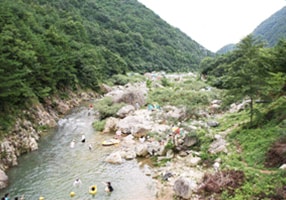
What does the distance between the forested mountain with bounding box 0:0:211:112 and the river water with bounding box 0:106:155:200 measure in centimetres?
529

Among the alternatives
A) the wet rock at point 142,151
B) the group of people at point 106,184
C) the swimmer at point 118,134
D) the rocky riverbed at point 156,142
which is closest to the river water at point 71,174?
the group of people at point 106,184

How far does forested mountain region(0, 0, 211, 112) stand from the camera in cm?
2763

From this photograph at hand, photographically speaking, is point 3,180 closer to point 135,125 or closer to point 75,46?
point 135,125

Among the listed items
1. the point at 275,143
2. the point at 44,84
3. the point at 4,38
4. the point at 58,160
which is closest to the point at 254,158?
the point at 275,143

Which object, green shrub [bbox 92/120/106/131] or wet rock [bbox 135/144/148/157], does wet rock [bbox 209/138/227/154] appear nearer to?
wet rock [bbox 135/144/148/157]

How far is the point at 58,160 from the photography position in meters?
23.8

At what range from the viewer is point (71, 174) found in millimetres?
21172

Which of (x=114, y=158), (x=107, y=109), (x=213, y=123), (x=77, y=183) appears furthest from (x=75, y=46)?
(x=77, y=183)

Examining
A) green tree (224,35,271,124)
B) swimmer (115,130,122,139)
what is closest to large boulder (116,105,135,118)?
swimmer (115,130,122,139)

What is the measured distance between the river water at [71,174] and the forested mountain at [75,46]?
Result: 5.29 metres

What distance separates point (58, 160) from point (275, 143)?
618 inches

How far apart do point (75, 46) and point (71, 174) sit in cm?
4236

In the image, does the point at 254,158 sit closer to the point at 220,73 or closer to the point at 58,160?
the point at 58,160

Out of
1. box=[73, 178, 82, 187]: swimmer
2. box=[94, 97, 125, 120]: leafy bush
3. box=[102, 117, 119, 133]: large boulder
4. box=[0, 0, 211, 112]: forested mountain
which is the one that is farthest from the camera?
box=[94, 97, 125, 120]: leafy bush
